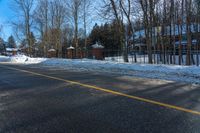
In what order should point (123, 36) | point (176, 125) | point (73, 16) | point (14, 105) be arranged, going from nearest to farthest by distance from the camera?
point (176, 125) → point (14, 105) → point (123, 36) → point (73, 16)

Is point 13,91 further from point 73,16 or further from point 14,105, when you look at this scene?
point 73,16

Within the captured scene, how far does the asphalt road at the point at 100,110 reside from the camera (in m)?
4.68

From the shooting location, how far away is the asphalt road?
4.68 metres

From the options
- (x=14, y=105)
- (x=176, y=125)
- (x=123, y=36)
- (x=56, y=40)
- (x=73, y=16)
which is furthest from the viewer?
(x=56, y=40)

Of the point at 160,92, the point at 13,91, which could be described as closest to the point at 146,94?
the point at 160,92

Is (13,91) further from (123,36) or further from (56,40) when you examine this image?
(56,40)

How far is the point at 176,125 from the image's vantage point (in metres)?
4.72

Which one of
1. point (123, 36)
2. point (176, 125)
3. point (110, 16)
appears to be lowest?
point (176, 125)

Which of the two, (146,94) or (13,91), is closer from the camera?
(146,94)

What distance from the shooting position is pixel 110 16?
84.6 ft

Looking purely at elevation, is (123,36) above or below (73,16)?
below

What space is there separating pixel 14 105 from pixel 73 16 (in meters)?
33.8

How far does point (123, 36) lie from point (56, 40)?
A: 27.0 meters

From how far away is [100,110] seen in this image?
5828 mm
